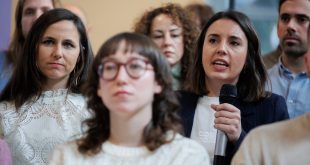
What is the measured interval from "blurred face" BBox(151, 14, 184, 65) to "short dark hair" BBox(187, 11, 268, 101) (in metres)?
0.54

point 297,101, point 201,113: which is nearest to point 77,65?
point 201,113

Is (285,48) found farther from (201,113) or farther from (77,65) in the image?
(77,65)

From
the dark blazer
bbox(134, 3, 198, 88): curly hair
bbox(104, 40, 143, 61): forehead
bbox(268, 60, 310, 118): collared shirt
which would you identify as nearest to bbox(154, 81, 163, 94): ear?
bbox(104, 40, 143, 61): forehead

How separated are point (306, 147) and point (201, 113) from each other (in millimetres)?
682

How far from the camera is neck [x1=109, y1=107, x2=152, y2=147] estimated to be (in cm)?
164

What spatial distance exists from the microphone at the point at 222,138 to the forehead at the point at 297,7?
1.07 metres

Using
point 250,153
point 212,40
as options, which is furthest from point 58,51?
point 250,153

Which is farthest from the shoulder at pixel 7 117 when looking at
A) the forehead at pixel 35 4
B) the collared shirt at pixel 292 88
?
the collared shirt at pixel 292 88

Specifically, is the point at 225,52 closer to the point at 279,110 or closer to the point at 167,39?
the point at 279,110

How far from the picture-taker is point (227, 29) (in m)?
2.22

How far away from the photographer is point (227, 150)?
6.57 ft

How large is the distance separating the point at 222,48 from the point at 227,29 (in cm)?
9

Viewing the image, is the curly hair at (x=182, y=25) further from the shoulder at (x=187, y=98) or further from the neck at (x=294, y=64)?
the shoulder at (x=187, y=98)

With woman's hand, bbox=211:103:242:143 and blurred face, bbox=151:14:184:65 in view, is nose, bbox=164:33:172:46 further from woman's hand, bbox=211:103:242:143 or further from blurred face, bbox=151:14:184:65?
woman's hand, bbox=211:103:242:143
